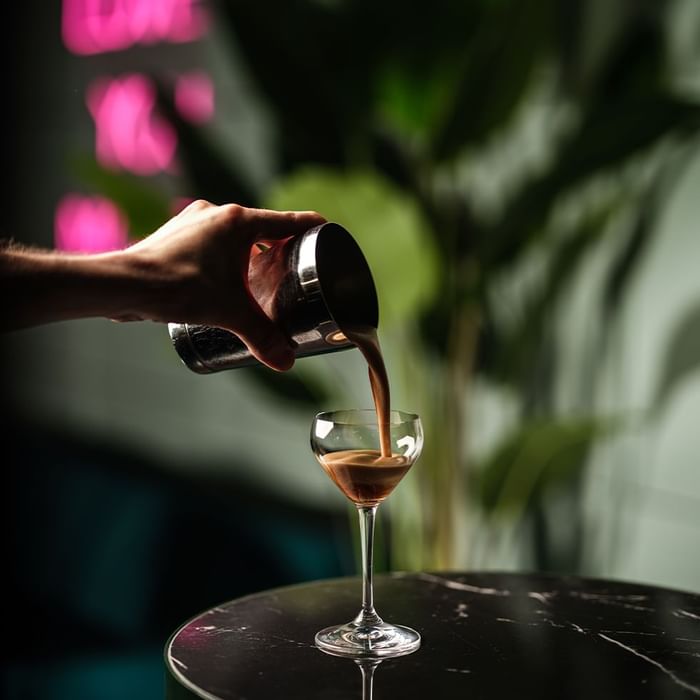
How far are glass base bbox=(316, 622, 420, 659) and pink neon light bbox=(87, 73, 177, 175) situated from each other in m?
2.55

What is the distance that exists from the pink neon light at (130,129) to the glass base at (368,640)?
8.36 feet

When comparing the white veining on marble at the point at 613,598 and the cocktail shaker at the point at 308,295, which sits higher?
the cocktail shaker at the point at 308,295

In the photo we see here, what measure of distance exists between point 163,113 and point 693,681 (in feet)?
6.27

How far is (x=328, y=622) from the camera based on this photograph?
1.27 m

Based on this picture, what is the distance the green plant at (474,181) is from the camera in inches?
80.7

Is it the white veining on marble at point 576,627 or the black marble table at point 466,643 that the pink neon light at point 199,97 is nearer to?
the black marble table at point 466,643

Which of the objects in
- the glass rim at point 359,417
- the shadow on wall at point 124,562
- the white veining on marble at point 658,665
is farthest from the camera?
the shadow on wall at point 124,562

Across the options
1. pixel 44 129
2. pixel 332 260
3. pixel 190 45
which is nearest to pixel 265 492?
pixel 190 45

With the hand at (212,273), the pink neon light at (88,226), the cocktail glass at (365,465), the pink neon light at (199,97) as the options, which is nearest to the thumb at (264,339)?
the hand at (212,273)

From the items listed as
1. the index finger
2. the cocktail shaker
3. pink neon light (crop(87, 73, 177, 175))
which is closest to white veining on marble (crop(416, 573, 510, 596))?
the cocktail shaker

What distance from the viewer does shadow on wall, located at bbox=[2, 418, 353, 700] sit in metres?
2.41

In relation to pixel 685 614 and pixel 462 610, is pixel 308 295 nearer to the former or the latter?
pixel 462 610

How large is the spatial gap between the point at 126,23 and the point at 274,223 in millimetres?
2744

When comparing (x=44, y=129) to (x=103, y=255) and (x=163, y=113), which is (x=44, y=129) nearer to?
(x=163, y=113)
